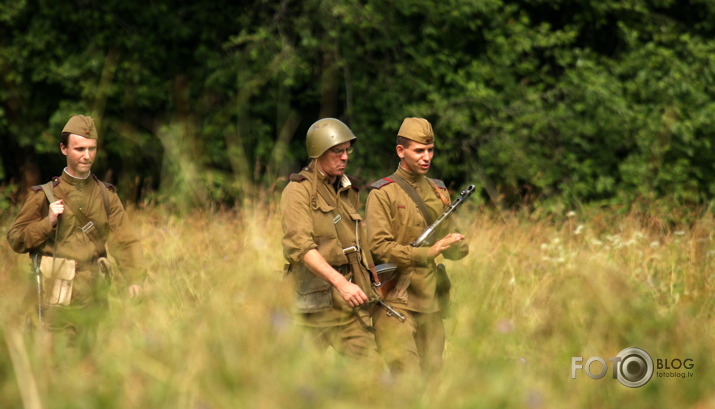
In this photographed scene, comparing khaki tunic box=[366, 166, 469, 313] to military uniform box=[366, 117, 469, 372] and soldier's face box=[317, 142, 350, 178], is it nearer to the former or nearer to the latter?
military uniform box=[366, 117, 469, 372]

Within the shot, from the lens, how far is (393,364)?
4.60 m

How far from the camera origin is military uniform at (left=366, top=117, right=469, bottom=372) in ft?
16.3

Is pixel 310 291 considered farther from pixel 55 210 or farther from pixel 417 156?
pixel 55 210

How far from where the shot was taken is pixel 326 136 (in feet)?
A: 16.0

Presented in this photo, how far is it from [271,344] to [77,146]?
8.64ft

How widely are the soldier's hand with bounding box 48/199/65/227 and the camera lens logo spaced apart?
2.80 metres

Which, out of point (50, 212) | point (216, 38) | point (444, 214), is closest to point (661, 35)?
point (216, 38)

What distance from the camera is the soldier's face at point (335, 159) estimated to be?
4.89m

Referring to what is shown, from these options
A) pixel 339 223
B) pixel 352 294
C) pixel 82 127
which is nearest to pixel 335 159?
pixel 339 223

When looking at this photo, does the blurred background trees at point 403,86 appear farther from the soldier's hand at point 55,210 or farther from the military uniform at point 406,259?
the soldier's hand at point 55,210

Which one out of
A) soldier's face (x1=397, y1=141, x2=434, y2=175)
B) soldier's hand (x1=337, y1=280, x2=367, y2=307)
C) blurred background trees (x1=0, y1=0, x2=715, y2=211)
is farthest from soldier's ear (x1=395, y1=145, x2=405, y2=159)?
blurred background trees (x1=0, y1=0, x2=715, y2=211)

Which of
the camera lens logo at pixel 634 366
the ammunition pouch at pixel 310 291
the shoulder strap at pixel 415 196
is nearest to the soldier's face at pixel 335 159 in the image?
the shoulder strap at pixel 415 196

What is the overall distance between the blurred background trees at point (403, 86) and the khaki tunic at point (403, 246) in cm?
721

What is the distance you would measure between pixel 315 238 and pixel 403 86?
351 inches
